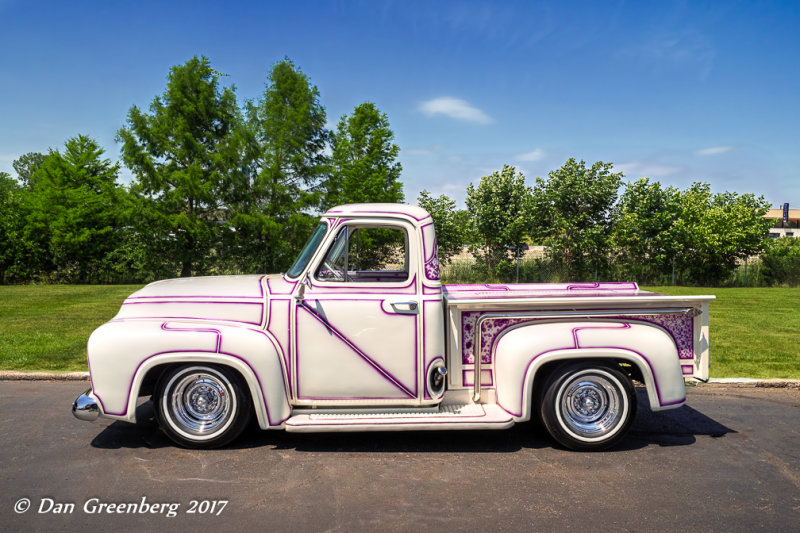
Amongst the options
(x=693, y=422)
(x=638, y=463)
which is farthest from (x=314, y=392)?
(x=693, y=422)

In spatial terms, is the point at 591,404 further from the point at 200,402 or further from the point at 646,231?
the point at 646,231

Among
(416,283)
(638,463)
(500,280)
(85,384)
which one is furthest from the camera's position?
(500,280)

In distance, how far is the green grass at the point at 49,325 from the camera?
8250 millimetres

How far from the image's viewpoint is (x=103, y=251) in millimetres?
28969

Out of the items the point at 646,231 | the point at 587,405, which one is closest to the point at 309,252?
the point at 587,405

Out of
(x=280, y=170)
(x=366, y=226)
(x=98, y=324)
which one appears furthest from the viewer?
(x=280, y=170)

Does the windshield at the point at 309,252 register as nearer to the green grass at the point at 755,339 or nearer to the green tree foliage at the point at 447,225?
the green grass at the point at 755,339

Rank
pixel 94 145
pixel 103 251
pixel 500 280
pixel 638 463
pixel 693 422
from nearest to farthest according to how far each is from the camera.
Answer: pixel 638 463 → pixel 693 422 → pixel 500 280 → pixel 103 251 → pixel 94 145

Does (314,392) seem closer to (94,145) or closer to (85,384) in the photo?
(85,384)

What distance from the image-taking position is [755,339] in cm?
1056

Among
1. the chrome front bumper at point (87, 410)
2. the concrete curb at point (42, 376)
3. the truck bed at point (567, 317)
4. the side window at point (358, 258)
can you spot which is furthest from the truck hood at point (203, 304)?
the concrete curb at point (42, 376)

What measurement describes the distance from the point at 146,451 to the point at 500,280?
2277 centimetres

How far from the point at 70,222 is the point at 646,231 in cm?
2819

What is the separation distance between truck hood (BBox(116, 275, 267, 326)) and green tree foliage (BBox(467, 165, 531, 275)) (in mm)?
21964
